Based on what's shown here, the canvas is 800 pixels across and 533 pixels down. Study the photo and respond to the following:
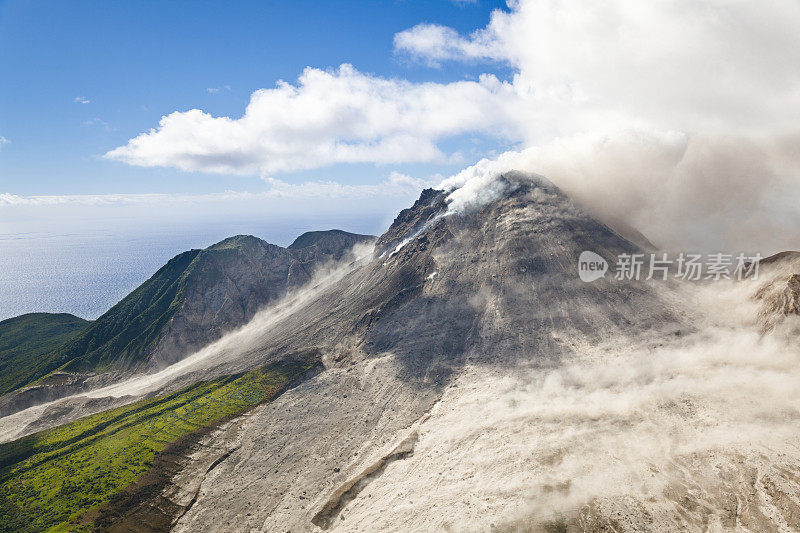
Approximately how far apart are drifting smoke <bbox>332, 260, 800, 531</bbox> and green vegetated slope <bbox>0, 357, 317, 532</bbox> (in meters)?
43.7

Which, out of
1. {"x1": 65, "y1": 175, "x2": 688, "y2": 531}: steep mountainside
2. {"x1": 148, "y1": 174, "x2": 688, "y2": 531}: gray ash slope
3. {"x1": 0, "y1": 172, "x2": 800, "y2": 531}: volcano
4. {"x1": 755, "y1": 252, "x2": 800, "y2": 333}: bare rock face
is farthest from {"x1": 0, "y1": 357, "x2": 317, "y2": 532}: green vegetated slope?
{"x1": 755, "y1": 252, "x2": 800, "y2": 333}: bare rock face

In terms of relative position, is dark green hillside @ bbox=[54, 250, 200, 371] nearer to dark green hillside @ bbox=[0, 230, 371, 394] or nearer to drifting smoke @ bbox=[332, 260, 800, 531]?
dark green hillside @ bbox=[0, 230, 371, 394]

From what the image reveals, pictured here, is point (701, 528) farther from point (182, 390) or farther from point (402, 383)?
point (182, 390)

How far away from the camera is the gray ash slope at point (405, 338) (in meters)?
62.1

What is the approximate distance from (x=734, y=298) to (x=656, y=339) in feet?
86.2

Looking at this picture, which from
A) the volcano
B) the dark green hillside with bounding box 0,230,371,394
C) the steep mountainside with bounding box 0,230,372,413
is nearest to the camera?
the volcano

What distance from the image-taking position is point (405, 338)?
98.7 m

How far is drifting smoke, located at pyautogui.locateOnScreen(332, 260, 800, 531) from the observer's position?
155 feet

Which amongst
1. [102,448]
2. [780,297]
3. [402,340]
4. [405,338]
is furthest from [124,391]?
[780,297]

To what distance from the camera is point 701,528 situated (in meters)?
42.9

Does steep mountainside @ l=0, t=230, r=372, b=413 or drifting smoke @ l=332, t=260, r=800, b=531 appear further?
steep mountainside @ l=0, t=230, r=372, b=413

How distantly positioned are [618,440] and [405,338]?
175 ft

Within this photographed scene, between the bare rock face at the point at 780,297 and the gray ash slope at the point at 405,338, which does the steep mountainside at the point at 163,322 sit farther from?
the bare rock face at the point at 780,297

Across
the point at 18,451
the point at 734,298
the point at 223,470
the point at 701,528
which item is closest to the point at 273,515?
the point at 223,470
